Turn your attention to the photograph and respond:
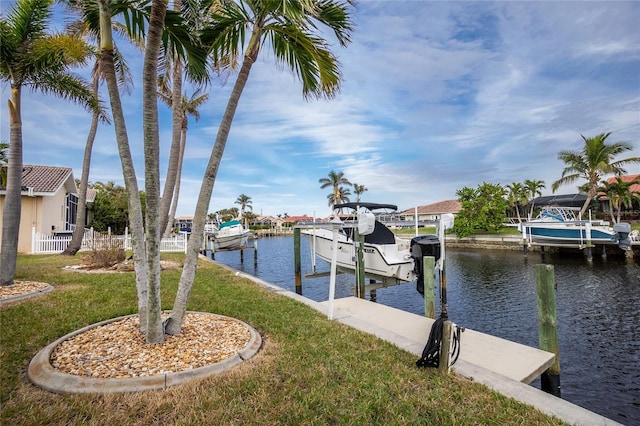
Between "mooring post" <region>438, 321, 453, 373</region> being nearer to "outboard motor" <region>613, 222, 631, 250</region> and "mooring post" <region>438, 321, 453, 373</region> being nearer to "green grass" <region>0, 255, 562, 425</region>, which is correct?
"green grass" <region>0, 255, 562, 425</region>

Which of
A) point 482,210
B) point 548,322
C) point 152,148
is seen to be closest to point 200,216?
point 152,148

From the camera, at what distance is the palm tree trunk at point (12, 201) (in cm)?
714

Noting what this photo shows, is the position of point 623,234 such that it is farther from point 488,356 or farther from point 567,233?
point 488,356

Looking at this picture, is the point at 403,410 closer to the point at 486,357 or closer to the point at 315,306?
the point at 486,357

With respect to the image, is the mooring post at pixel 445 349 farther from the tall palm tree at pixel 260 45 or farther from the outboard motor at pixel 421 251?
the outboard motor at pixel 421 251

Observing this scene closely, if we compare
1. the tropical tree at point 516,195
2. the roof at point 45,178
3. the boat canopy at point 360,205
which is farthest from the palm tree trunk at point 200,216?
the tropical tree at point 516,195

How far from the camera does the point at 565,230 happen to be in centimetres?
2289

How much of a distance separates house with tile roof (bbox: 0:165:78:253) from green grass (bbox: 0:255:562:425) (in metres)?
14.9

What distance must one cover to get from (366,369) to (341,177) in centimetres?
6135

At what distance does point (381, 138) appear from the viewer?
1895 centimetres

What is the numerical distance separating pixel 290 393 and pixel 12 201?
324 inches

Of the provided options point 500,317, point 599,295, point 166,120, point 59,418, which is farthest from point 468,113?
point 59,418

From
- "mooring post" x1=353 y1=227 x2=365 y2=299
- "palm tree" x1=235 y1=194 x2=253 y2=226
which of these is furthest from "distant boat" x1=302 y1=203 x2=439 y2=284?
"palm tree" x1=235 y1=194 x2=253 y2=226

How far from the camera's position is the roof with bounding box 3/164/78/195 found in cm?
1634
